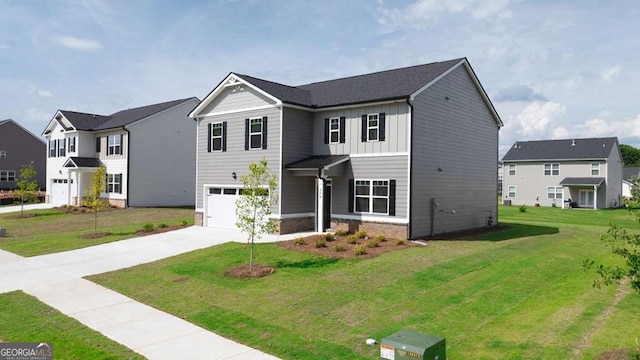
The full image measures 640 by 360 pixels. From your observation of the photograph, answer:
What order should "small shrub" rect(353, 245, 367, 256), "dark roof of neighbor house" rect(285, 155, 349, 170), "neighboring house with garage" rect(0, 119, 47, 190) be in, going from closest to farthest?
"small shrub" rect(353, 245, 367, 256)
"dark roof of neighbor house" rect(285, 155, 349, 170)
"neighboring house with garage" rect(0, 119, 47, 190)

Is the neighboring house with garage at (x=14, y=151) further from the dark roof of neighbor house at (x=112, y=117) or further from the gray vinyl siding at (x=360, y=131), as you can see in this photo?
the gray vinyl siding at (x=360, y=131)

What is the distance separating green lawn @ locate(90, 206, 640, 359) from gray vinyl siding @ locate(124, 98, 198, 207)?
21363mm

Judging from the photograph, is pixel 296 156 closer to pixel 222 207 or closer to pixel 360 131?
pixel 360 131

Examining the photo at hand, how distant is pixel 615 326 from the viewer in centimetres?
879

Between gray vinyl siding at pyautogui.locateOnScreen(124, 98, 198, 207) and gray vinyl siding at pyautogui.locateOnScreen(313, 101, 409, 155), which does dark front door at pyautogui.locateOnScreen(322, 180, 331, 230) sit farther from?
gray vinyl siding at pyautogui.locateOnScreen(124, 98, 198, 207)

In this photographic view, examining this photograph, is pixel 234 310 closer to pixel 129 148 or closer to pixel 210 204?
pixel 210 204

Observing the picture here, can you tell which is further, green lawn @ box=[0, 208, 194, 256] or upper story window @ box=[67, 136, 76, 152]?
upper story window @ box=[67, 136, 76, 152]

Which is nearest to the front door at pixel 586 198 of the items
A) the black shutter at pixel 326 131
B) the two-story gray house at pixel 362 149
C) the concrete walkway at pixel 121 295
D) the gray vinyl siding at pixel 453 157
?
the gray vinyl siding at pixel 453 157

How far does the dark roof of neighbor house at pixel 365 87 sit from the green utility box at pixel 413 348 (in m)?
13.9

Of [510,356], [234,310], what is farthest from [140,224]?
[510,356]

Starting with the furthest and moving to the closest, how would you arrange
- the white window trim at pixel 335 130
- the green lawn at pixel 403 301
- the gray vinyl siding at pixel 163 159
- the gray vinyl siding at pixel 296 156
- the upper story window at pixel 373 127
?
1. the gray vinyl siding at pixel 163 159
2. the white window trim at pixel 335 130
3. the gray vinyl siding at pixel 296 156
4. the upper story window at pixel 373 127
5. the green lawn at pixel 403 301

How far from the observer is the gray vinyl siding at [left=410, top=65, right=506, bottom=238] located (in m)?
19.7

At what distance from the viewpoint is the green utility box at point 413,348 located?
5805mm

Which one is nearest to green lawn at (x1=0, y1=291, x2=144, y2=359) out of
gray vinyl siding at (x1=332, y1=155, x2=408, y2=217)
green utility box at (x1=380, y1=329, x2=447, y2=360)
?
green utility box at (x1=380, y1=329, x2=447, y2=360)
